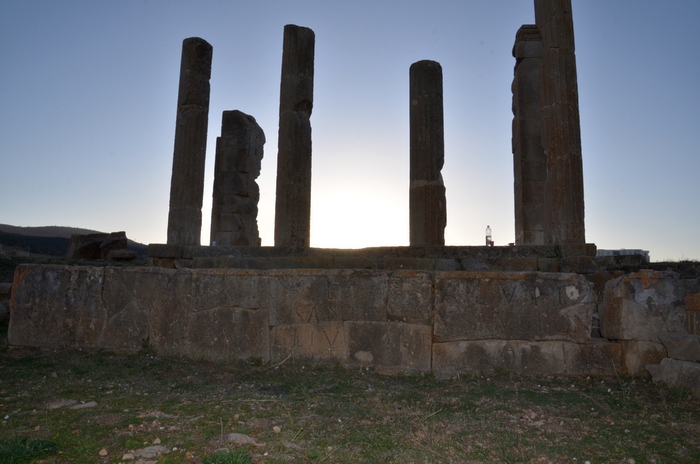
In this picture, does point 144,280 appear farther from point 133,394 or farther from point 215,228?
point 215,228

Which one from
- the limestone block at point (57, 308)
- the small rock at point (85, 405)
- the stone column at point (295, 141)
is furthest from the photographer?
the stone column at point (295, 141)

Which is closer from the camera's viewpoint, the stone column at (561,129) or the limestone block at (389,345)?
the limestone block at (389,345)

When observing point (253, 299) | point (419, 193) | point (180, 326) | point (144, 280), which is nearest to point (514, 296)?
point (253, 299)

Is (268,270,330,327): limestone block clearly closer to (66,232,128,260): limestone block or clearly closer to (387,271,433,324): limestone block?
(387,271,433,324): limestone block

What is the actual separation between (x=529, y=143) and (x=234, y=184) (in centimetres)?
905

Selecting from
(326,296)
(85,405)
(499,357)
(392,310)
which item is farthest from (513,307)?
(85,405)

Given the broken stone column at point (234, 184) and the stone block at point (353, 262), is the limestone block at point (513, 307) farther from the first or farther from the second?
the broken stone column at point (234, 184)

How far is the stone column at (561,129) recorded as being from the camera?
9.56 metres

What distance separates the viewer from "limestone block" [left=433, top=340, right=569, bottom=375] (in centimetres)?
475

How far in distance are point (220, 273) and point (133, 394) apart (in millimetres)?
1707

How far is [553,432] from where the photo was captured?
3.27 m

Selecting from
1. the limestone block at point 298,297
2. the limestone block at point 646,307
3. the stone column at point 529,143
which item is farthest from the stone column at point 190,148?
the limestone block at point 646,307

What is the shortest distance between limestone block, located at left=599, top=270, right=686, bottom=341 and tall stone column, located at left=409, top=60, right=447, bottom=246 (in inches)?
212

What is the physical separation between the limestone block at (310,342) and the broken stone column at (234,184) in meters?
10.5
